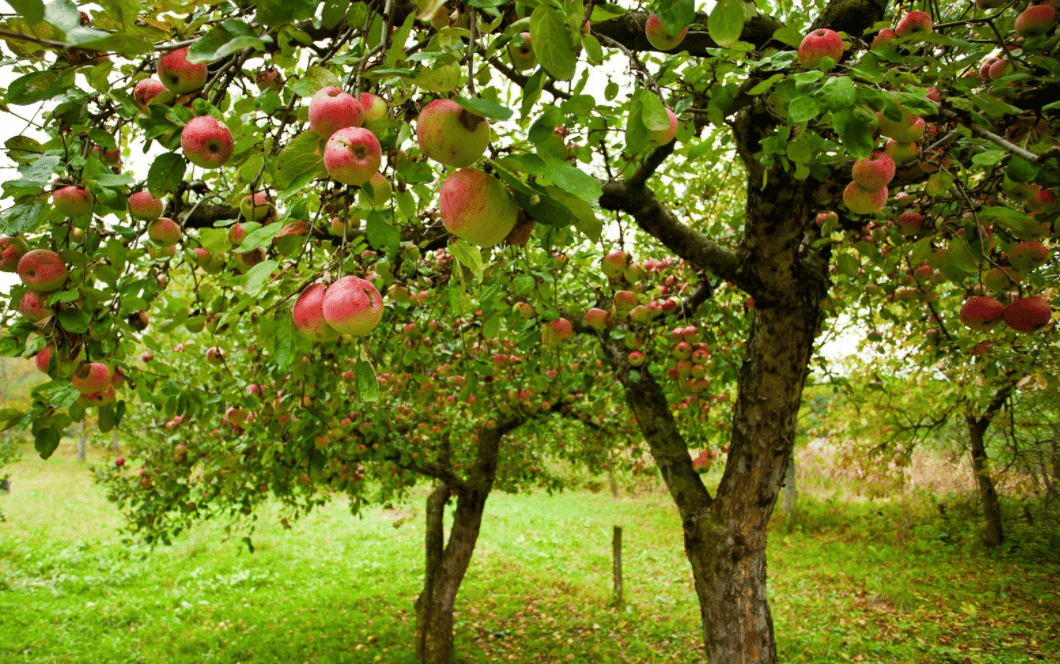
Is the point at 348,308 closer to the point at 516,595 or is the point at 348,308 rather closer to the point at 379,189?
the point at 379,189

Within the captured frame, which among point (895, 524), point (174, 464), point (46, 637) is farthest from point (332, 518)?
point (895, 524)

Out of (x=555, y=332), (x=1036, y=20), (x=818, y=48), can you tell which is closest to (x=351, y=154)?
(x=818, y=48)

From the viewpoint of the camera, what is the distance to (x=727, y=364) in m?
3.40

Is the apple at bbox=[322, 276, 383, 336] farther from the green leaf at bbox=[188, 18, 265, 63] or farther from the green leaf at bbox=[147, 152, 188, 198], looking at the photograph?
the green leaf at bbox=[147, 152, 188, 198]

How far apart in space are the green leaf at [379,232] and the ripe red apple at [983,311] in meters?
2.52

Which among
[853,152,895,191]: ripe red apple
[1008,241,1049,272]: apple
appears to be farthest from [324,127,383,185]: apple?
[1008,241,1049,272]: apple

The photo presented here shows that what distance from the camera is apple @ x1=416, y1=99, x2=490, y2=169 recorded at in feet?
2.81

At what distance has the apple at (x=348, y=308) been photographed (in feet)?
3.20

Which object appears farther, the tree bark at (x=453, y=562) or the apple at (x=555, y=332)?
the tree bark at (x=453, y=562)

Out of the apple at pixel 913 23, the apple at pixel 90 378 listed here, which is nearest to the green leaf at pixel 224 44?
the apple at pixel 90 378

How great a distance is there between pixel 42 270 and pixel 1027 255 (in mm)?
3264

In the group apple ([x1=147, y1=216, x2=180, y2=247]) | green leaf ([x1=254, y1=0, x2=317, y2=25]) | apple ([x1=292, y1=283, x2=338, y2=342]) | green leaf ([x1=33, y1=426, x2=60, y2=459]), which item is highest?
green leaf ([x1=254, y1=0, x2=317, y2=25])

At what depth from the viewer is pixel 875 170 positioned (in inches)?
74.9

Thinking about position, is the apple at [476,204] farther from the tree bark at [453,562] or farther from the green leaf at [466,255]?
the tree bark at [453,562]
